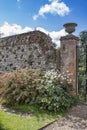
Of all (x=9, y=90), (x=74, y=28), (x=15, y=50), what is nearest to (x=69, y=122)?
(x=9, y=90)

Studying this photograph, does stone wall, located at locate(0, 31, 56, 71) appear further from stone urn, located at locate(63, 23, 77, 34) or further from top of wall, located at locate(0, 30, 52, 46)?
stone urn, located at locate(63, 23, 77, 34)

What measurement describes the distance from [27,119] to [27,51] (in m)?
4.65

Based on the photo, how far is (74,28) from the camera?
8.50m

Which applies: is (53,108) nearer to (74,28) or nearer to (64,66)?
(64,66)

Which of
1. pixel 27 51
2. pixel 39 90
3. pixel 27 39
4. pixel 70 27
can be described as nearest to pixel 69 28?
pixel 70 27

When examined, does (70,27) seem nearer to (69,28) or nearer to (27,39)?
(69,28)

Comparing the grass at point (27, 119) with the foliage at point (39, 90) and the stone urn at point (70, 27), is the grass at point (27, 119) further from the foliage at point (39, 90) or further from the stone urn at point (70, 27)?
the stone urn at point (70, 27)

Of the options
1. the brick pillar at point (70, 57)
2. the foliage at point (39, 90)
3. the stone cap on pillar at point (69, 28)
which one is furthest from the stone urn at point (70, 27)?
the foliage at point (39, 90)

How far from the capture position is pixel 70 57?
8289 mm

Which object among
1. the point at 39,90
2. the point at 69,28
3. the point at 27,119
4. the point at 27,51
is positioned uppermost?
the point at 69,28

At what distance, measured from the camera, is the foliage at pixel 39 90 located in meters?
6.79

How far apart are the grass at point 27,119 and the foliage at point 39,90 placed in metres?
0.22

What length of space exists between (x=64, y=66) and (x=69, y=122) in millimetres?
2839

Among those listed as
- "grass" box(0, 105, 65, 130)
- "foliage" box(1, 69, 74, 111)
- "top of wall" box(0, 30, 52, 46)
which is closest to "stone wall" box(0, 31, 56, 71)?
"top of wall" box(0, 30, 52, 46)
